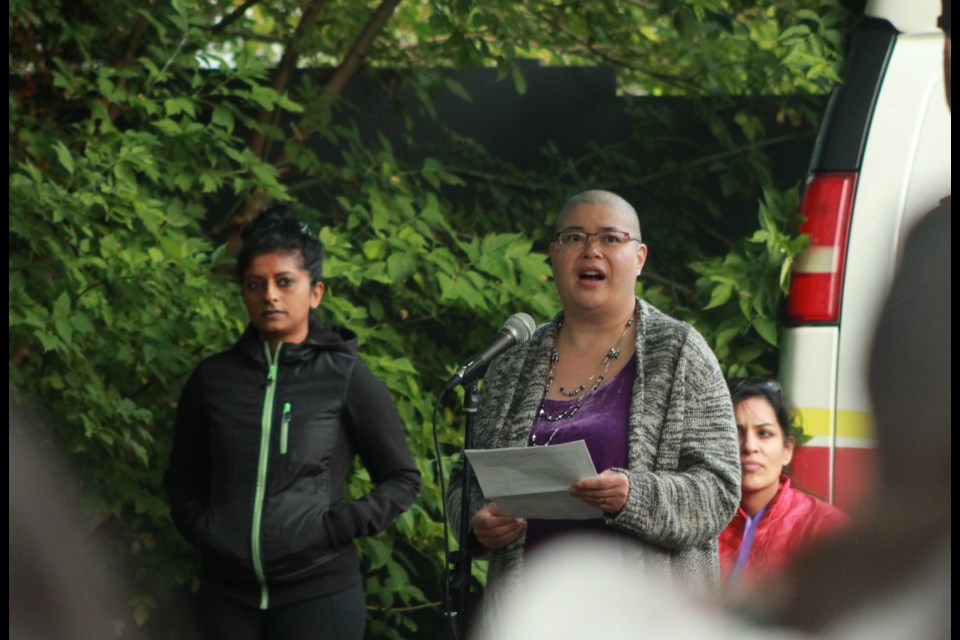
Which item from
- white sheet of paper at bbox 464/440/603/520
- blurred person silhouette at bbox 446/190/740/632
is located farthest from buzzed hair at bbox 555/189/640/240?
white sheet of paper at bbox 464/440/603/520

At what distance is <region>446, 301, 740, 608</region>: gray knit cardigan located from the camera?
3023 mm

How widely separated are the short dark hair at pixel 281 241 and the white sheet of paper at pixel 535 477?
4.40ft

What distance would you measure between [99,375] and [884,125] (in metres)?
2.89

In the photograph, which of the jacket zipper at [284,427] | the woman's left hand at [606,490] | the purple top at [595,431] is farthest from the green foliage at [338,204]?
the woman's left hand at [606,490]

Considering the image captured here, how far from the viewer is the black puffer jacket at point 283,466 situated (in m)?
3.80

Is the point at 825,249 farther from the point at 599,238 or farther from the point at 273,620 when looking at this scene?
the point at 273,620

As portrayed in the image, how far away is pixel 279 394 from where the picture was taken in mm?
3957

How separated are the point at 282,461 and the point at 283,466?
0.05 ft

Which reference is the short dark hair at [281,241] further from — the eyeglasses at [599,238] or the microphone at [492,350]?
the eyeglasses at [599,238]

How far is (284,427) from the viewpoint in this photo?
3.90m

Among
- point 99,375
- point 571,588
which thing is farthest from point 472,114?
point 571,588

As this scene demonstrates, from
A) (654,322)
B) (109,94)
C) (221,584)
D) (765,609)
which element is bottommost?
(221,584)

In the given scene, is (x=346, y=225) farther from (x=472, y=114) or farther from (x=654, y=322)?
(x=654, y=322)

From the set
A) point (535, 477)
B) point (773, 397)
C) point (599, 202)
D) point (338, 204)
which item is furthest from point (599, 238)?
point (338, 204)
